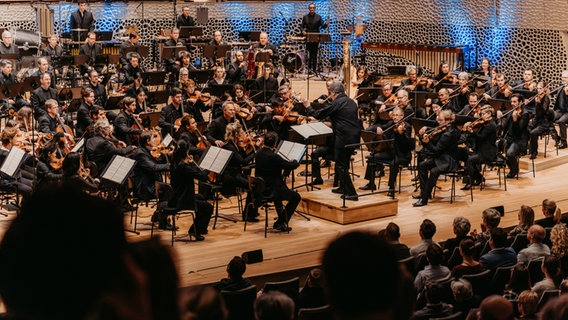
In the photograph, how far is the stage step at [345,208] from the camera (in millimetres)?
11188

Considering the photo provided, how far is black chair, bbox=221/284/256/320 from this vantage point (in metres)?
6.81

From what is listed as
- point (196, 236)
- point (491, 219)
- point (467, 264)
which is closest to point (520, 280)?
point (467, 264)

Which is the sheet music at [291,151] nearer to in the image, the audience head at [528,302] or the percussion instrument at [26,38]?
the audience head at [528,302]

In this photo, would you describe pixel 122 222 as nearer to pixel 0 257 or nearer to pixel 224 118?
pixel 0 257

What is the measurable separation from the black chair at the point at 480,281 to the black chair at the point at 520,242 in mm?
1578

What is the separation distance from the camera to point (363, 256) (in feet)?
5.18

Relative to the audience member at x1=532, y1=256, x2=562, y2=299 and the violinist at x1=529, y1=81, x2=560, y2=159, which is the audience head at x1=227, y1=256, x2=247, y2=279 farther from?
the violinist at x1=529, y1=81, x2=560, y2=159

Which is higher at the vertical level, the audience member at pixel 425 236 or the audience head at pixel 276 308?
the audience head at pixel 276 308

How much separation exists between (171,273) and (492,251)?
6.68 meters

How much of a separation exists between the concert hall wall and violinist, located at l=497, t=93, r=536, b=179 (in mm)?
5331

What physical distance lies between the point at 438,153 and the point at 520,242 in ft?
12.1

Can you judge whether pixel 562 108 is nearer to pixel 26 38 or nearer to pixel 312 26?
pixel 312 26

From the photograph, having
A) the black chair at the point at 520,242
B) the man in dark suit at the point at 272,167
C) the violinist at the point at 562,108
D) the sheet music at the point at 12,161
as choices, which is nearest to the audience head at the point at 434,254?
the black chair at the point at 520,242

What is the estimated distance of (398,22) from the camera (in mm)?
22453
